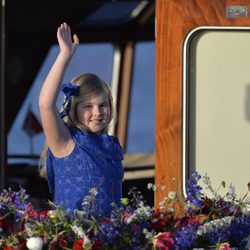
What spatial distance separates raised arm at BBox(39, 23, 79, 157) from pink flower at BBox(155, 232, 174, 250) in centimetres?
77

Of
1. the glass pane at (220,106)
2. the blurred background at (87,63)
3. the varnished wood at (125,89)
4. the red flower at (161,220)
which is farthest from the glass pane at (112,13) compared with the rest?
the red flower at (161,220)

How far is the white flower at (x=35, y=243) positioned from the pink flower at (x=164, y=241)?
0.32 m

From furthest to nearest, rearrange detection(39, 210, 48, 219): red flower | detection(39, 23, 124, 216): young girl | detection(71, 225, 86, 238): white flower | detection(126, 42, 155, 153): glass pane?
detection(126, 42, 155, 153): glass pane < detection(39, 23, 124, 216): young girl < detection(39, 210, 48, 219): red flower < detection(71, 225, 86, 238): white flower

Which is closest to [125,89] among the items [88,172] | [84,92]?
[84,92]

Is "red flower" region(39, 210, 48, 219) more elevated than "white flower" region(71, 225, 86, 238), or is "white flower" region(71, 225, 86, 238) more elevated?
"red flower" region(39, 210, 48, 219)

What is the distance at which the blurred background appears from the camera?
912cm

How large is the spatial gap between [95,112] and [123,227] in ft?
2.86

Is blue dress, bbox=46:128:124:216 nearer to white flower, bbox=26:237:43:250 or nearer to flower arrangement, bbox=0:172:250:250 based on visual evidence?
flower arrangement, bbox=0:172:250:250

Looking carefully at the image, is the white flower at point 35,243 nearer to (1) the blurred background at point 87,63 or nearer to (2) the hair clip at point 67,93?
(2) the hair clip at point 67,93

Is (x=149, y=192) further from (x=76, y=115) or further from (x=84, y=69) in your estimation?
(x=76, y=115)

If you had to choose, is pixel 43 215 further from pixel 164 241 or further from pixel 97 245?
pixel 164 241

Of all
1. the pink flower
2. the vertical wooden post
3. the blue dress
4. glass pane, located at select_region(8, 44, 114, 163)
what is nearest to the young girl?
the blue dress

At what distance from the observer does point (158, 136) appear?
184 inches

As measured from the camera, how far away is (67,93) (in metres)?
3.70
